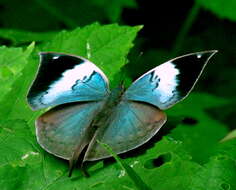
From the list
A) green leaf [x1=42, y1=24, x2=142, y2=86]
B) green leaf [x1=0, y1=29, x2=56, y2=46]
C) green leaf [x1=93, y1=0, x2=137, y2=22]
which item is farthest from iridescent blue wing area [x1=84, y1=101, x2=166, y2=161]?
green leaf [x1=93, y1=0, x2=137, y2=22]

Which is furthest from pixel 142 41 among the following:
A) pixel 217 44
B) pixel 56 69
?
pixel 56 69

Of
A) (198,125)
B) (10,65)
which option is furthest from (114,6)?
(10,65)

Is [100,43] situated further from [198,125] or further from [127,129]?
[198,125]

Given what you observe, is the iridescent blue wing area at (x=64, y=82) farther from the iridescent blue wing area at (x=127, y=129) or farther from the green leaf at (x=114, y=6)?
the green leaf at (x=114, y=6)

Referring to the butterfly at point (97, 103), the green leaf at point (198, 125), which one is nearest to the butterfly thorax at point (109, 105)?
the butterfly at point (97, 103)

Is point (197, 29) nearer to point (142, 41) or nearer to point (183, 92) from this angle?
point (142, 41)

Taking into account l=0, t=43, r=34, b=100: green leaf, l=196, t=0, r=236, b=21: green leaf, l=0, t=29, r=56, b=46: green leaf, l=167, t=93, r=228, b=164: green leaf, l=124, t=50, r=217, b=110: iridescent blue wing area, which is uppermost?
l=0, t=43, r=34, b=100: green leaf

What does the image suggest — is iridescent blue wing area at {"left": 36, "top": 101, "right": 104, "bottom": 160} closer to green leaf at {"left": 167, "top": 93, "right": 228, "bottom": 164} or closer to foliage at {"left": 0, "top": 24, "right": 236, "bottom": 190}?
foliage at {"left": 0, "top": 24, "right": 236, "bottom": 190}
